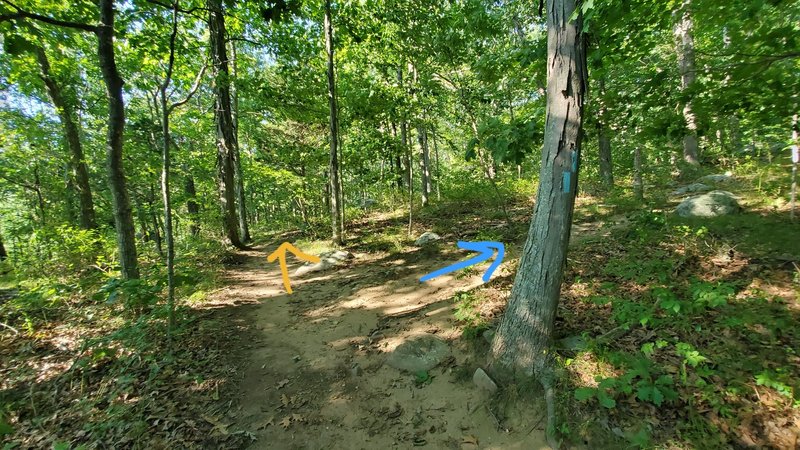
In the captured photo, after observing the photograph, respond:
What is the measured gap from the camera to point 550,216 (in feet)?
10.5

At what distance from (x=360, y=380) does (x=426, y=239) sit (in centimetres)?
492

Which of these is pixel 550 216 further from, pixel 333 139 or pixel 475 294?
pixel 333 139

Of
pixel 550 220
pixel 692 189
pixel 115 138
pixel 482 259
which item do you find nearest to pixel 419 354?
pixel 550 220

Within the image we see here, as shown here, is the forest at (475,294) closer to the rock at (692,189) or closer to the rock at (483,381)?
the rock at (483,381)

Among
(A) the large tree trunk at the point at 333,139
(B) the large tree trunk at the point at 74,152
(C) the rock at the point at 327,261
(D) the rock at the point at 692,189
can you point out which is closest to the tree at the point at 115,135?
(C) the rock at the point at 327,261

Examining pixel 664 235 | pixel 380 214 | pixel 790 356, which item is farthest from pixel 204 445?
pixel 380 214

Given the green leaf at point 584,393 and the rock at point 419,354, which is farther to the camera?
the rock at point 419,354

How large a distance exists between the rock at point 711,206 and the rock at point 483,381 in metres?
5.20

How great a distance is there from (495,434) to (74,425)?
14.0ft

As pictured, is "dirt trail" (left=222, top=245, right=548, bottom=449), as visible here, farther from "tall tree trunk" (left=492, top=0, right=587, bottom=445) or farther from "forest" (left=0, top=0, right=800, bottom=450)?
"tall tree trunk" (left=492, top=0, right=587, bottom=445)

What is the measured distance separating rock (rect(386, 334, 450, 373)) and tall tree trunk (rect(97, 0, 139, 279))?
452 cm

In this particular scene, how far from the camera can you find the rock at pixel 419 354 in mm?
4281

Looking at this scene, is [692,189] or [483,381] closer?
[483,381]

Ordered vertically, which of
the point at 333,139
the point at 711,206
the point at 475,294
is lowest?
the point at 475,294
